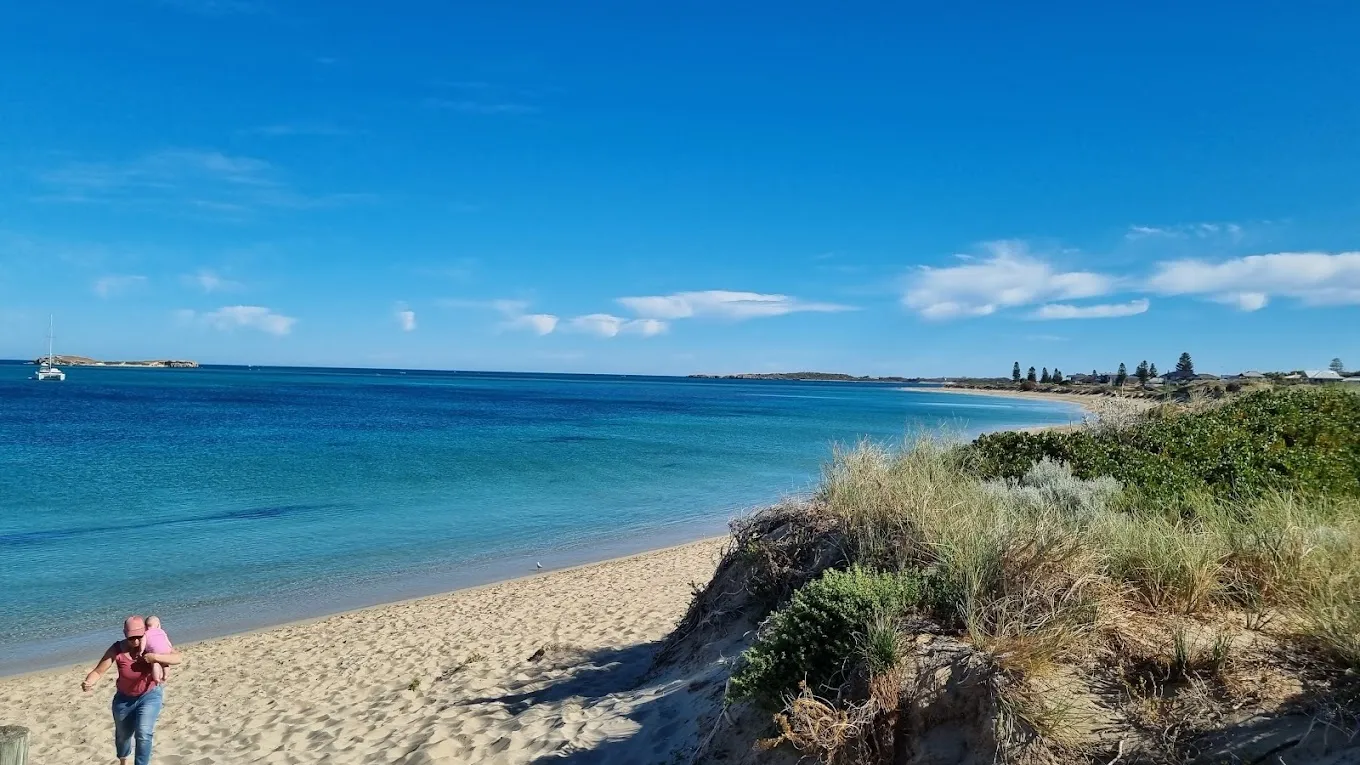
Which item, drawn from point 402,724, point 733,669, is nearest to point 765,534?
point 733,669

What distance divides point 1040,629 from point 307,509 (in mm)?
20476

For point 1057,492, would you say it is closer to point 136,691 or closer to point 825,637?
point 825,637

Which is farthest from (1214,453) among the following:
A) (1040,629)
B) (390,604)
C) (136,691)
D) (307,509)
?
(307,509)

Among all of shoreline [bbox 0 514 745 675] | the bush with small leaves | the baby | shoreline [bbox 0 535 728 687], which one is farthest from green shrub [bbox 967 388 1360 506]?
the baby

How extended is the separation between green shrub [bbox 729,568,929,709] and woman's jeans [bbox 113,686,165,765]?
→ 16.3ft

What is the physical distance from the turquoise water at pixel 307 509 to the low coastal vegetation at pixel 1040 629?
2.09m

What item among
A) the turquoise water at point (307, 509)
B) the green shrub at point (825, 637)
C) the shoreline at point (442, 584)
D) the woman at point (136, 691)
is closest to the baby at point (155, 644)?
the woman at point (136, 691)

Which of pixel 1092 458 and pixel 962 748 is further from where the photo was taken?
pixel 1092 458

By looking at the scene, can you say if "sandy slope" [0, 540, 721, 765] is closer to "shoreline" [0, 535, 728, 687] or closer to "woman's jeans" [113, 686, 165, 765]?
"shoreline" [0, 535, 728, 687]

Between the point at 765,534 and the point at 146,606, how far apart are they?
1096 cm

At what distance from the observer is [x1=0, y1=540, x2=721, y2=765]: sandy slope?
6113mm

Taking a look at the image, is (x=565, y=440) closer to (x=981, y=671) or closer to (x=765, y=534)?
(x=765, y=534)

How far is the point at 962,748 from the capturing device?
3.89 meters

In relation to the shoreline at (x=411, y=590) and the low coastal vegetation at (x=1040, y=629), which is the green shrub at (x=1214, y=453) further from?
the shoreline at (x=411, y=590)
